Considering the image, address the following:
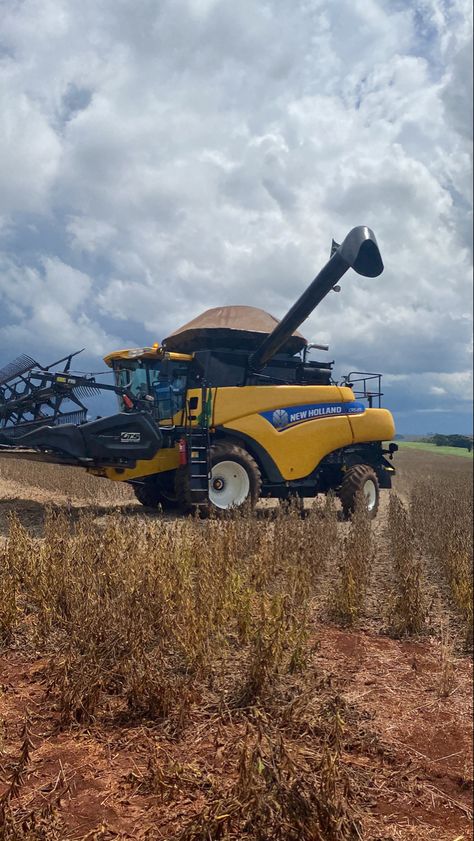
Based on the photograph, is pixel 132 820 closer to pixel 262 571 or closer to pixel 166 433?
pixel 262 571

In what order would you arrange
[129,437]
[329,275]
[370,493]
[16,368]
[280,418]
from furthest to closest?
[370,493] < [280,418] < [129,437] < [329,275] < [16,368]

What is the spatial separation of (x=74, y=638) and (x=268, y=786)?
3.85ft

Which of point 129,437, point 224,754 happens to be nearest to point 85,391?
point 129,437

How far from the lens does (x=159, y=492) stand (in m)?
9.51

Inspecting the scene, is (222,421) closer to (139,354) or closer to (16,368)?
A: (139,354)

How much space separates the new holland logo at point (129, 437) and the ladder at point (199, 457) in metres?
0.77

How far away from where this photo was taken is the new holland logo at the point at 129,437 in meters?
7.45

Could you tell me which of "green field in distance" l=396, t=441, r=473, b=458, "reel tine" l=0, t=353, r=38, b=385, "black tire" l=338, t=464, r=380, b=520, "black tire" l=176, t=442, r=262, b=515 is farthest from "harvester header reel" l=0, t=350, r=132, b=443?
"green field in distance" l=396, t=441, r=473, b=458

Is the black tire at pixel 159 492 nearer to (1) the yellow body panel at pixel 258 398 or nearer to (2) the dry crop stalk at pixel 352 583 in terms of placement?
(1) the yellow body panel at pixel 258 398

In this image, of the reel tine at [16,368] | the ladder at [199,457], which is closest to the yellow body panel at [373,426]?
the ladder at [199,457]

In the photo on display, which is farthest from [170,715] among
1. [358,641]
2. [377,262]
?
[377,262]

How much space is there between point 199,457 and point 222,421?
703 mm

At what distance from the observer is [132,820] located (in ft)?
5.95

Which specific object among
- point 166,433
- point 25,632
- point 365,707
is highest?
point 166,433
